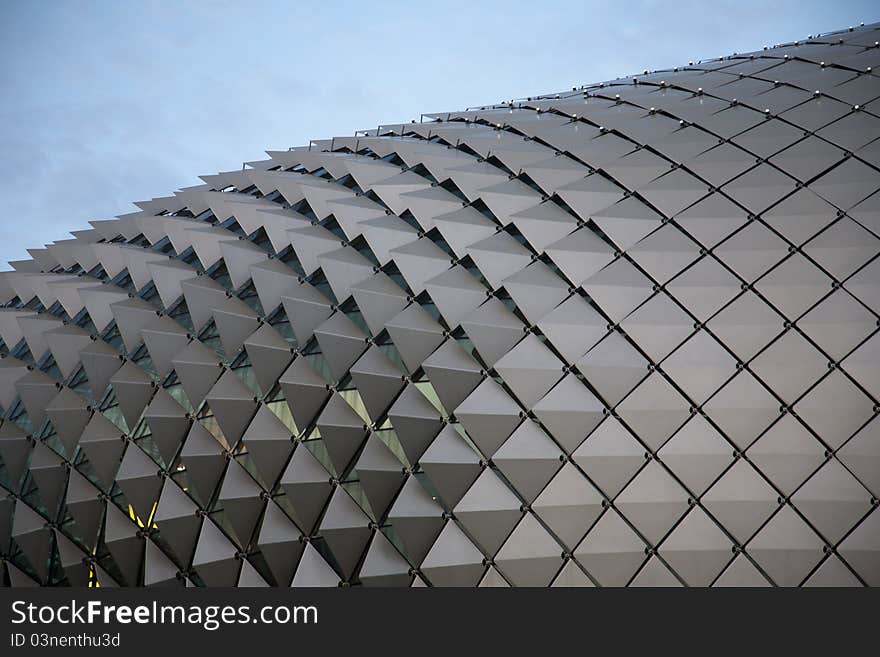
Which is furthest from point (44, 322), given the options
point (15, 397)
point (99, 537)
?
point (99, 537)

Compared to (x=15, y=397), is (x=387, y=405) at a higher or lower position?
lower

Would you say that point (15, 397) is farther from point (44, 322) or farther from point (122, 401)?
point (122, 401)

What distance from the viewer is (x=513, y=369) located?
18969 millimetres

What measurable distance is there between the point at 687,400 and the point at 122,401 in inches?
657

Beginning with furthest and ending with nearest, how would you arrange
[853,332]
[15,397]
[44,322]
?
[44,322] → [15,397] → [853,332]

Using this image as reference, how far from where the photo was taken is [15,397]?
1086 inches

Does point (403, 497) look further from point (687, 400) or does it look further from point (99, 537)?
point (99, 537)

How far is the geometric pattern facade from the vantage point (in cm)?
1683

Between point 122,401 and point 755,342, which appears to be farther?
point 122,401

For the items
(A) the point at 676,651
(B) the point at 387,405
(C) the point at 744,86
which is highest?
(C) the point at 744,86

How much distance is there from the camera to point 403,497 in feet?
62.7

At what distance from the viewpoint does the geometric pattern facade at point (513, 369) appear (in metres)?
16.8

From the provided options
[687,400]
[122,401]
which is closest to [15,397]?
[122,401]

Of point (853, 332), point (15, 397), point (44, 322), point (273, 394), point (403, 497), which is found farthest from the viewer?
point (44, 322)
